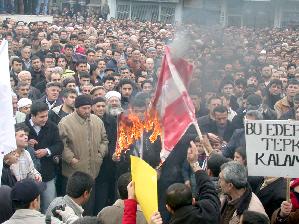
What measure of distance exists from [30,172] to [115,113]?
2163 millimetres

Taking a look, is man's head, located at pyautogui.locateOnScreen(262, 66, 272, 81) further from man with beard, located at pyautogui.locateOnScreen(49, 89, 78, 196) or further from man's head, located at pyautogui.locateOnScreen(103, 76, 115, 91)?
man with beard, located at pyautogui.locateOnScreen(49, 89, 78, 196)

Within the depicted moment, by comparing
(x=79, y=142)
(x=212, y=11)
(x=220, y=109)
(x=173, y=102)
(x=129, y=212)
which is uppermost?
(x=212, y=11)

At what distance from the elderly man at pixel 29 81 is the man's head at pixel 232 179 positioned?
5.10 m

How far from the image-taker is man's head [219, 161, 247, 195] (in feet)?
18.5

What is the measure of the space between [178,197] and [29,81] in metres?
5.54

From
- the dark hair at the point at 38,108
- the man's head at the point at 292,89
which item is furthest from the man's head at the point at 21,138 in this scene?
the man's head at the point at 292,89

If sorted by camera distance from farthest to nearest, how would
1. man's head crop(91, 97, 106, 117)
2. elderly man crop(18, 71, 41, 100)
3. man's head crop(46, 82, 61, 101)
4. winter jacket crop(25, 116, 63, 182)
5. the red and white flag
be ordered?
1. elderly man crop(18, 71, 41, 100)
2. man's head crop(46, 82, 61, 101)
3. man's head crop(91, 97, 106, 117)
4. winter jacket crop(25, 116, 63, 182)
5. the red and white flag

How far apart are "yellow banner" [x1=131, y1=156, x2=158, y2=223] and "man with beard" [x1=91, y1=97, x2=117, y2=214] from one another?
390 cm

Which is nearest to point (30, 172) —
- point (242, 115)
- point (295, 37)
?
point (242, 115)

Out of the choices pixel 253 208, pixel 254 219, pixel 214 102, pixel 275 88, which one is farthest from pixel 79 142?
pixel 275 88

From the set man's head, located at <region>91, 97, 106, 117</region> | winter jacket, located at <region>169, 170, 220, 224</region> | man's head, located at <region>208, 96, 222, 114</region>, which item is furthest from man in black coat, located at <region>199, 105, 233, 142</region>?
winter jacket, located at <region>169, 170, 220, 224</region>

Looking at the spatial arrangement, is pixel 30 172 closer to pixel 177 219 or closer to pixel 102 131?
pixel 102 131

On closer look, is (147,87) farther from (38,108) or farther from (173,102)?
(173,102)

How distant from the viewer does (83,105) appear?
832 centimetres
